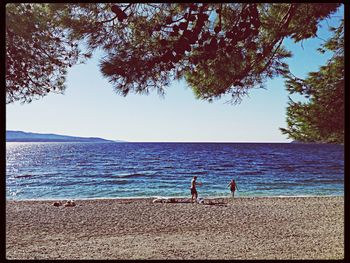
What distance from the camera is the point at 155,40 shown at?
5047 mm

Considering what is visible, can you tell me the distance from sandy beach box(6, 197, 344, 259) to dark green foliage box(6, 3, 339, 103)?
3977 millimetres

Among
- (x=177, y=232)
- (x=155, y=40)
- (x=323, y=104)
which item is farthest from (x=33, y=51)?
(x=177, y=232)

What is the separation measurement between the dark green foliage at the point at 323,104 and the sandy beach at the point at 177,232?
7.64ft

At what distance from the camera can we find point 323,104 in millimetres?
6066

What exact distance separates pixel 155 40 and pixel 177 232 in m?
6.84

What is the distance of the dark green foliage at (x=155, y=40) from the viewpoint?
4.52 m

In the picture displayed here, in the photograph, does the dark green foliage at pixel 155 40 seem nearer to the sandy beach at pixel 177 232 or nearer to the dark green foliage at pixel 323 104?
the dark green foliage at pixel 323 104

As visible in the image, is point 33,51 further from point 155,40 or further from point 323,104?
point 323,104

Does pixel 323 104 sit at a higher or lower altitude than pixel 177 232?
higher

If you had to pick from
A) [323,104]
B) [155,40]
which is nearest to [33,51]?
[155,40]

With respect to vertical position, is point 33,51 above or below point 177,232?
above

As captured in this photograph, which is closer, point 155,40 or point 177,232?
point 155,40

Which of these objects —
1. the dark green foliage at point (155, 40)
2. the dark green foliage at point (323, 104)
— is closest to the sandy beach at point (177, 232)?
the dark green foliage at point (323, 104)
